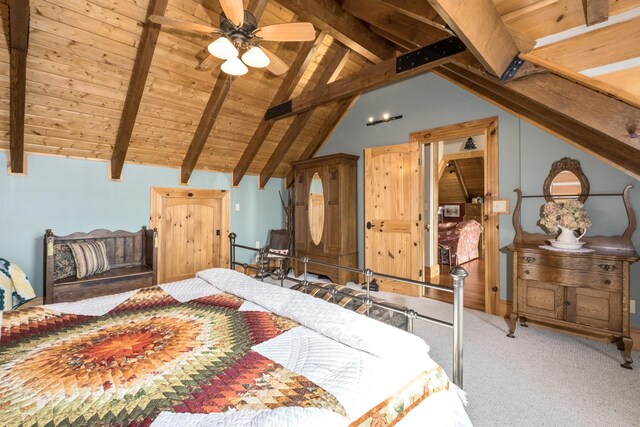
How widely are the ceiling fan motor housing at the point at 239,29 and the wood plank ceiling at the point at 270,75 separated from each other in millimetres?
560

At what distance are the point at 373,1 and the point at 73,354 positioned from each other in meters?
3.44

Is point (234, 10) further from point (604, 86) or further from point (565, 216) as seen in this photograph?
point (565, 216)

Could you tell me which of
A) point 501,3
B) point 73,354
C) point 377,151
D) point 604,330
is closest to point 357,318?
point 73,354

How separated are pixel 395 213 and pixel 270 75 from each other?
2.58 meters

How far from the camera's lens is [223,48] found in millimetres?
2139

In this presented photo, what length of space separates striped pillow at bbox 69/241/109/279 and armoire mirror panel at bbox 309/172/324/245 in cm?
290

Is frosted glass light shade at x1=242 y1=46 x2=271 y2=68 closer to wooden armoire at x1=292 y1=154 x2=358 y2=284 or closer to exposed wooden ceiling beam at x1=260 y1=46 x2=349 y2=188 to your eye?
exposed wooden ceiling beam at x1=260 y1=46 x2=349 y2=188

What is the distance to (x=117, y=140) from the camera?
3803mm

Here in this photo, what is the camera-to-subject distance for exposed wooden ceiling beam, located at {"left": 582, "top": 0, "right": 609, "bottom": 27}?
1.17m

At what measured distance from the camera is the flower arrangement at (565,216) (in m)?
2.74

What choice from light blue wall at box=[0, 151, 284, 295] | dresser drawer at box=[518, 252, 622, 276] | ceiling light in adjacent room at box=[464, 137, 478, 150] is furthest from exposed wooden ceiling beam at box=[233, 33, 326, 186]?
ceiling light in adjacent room at box=[464, 137, 478, 150]

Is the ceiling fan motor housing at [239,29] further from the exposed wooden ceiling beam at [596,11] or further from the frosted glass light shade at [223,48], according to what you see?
the exposed wooden ceiling beam at [596,11]

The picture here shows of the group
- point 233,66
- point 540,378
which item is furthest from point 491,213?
point 233,66

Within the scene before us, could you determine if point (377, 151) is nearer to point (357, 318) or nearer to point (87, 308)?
point (357, 318)
